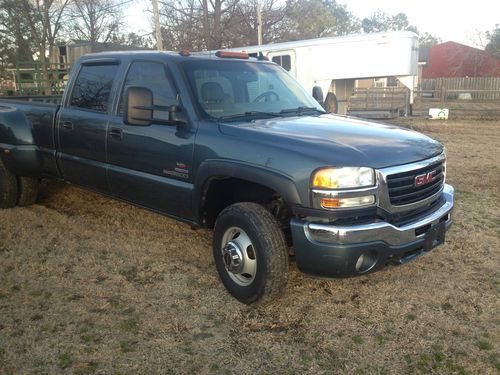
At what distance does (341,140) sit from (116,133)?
215cm

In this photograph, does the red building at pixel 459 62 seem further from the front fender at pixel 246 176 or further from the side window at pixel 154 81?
the front fender at pixel 246 176

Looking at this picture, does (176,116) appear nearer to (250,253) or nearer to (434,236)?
(250,253)

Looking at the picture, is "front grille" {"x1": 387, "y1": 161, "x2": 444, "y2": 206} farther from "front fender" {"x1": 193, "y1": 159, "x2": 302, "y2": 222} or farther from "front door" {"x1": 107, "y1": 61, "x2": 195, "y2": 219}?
"front door" {"x1": 107, "y1": 61, "x2": 195, "y2": 219}

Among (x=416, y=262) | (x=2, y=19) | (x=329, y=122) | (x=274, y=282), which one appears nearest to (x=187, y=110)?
(x=329, y=122)

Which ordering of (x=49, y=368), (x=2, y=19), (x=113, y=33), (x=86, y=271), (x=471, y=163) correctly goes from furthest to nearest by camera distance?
(x=113, y=33) → (x=2, y=19) → (x=471, y=163) → (x=86, y=271) → (x=49, y=368)

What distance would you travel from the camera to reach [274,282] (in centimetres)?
326

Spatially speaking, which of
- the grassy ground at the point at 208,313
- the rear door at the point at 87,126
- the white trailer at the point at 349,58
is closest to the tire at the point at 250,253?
the grassy ground at the point at 208,313

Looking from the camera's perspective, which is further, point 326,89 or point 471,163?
point 326,89

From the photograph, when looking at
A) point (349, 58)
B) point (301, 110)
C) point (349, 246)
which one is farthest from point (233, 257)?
point (349, 58)

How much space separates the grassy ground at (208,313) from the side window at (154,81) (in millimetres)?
1414

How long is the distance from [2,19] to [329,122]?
40344 millimetres

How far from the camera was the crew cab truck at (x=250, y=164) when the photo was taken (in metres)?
3.04

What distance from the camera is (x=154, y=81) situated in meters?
4.19

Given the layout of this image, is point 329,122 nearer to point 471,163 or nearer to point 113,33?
point 471,163
